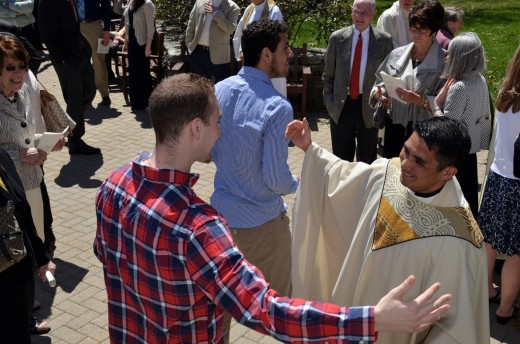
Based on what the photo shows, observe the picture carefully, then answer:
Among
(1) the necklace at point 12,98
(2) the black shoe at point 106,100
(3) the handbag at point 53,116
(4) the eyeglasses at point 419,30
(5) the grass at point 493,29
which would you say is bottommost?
(2) the black shoe at point 106,100

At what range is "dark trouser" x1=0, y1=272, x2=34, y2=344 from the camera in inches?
126

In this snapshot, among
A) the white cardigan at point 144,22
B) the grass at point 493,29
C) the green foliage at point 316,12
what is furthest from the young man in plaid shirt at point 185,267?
the grass at point 493,29

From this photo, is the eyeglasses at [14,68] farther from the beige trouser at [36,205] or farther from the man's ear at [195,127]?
the man's ear at [195,127]

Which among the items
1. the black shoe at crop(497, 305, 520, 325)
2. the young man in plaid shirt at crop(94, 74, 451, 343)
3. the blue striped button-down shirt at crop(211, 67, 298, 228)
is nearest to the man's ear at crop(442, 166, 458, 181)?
the blue striped button-down shirt at crop(211, 67, 298, 228)

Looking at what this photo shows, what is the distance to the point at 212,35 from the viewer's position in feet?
29.2

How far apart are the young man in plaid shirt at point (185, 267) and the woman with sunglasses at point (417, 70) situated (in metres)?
3.52

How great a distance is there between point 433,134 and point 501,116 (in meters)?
1.75

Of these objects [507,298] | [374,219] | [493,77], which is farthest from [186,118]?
[493,77]

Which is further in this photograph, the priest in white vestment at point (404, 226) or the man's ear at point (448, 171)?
the man's ear at point (448, 171)

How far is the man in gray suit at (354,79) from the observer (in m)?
6.45

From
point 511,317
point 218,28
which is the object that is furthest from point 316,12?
point 511,317

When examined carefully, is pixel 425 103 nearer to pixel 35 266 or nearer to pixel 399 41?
pixel 399 41

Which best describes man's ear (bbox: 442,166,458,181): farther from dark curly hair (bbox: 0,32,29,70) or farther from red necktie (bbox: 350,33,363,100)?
red necktie (bbox: 350,33,363,100)

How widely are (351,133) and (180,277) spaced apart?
4.49 meters
